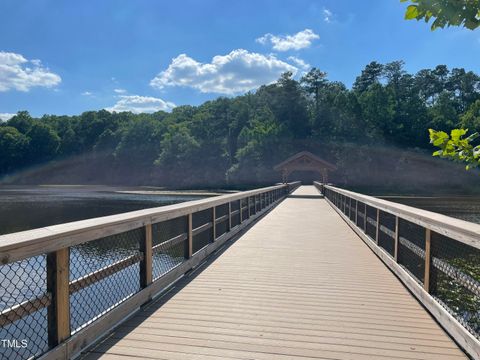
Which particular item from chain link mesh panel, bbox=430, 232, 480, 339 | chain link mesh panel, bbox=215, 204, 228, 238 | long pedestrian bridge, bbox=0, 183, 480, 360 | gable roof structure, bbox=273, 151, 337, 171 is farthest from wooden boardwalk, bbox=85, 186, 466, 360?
gable roof structure, bbox=273, 151, 337, 171

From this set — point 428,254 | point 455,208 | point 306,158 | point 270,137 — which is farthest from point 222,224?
point 270,137

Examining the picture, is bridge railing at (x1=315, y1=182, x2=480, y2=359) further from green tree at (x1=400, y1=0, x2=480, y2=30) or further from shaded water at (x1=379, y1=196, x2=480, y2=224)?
shaded water at (x1=379, y1=196, x2=480, y2=224)

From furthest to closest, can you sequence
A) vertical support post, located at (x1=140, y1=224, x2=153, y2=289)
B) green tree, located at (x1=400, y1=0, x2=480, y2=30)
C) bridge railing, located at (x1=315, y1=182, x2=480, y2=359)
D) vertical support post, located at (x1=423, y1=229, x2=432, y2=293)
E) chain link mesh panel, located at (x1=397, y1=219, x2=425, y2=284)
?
chain link mesh panel, located at (x1=397, y1=219, x2=425, y2=284), vertical support post, located at (x1=140, y1=224, x2=153, y2=289), vertical support post, located at (x1=423, y1=229, x2=432, y2=293), bridge railing, located at (x1=315, y1=182, x2=480, y2=359), green tree, located at (x1=400, y1=0, x2=480, y2=30)

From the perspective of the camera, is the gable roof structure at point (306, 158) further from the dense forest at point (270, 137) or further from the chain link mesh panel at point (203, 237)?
the dense forest at point (270, 137)

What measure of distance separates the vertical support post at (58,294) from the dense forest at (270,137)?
4877 centimetres

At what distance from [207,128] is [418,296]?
74.0 m

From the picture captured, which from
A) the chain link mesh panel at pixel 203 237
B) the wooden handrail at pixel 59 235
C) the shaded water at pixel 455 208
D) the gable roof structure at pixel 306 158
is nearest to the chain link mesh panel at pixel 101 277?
the wooden handrail at pixel 59 235

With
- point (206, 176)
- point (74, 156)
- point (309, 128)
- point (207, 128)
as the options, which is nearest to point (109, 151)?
point (74, 156)

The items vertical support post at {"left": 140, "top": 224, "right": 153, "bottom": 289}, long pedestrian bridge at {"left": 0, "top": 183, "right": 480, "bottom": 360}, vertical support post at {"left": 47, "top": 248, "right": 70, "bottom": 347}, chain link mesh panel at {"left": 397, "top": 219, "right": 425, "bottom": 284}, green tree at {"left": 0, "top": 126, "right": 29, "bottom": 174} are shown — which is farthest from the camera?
green tree at {"left": 0, "top": 126, "right": 29, "bottom": 174}

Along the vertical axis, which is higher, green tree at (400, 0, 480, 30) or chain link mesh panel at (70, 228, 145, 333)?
green tree at (400, 0, 480, 30)

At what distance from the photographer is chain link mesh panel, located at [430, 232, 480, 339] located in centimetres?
309

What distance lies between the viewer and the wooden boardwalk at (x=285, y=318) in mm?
2777

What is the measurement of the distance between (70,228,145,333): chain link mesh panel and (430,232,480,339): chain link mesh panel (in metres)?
2.71

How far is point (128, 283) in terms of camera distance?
686 centimetres
